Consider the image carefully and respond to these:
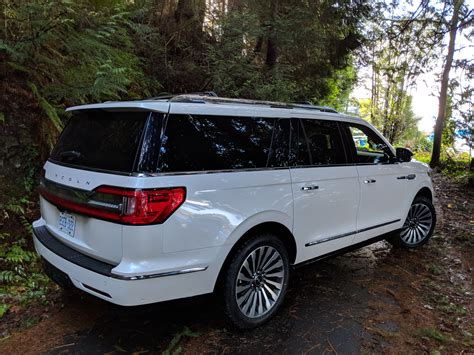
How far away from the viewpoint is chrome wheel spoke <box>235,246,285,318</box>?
3.13 m

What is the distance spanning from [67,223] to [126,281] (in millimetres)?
851

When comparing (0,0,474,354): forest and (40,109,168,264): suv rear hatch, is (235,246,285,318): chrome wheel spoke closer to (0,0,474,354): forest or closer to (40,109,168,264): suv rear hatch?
(40,109,168,264): suv rear hatch

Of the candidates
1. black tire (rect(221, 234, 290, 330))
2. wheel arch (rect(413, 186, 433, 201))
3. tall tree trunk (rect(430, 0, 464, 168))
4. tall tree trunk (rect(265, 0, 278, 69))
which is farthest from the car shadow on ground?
tall tree trunk (rect(430, 0, 464, 168))

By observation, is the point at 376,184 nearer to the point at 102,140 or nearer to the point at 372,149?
the point at 372,149

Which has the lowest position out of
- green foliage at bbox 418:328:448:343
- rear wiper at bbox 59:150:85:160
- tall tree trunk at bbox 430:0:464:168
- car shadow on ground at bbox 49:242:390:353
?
car shadow on ground at bbox 49:242:390:353

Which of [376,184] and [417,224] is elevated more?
[376,184]

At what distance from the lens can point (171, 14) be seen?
28.5ft

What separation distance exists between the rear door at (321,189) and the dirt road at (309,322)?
56 cm

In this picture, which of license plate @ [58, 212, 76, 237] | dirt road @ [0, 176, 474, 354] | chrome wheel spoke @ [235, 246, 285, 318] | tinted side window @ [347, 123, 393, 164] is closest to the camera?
license plate @ [58, 212, 76, 237]

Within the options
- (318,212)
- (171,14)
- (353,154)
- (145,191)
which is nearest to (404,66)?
(171,14)

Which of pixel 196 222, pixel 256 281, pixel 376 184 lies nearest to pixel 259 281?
pixel 256 281

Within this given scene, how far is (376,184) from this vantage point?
441 centimetres

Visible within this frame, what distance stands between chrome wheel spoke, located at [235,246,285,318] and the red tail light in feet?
3.01

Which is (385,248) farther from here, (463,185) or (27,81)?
(463,185)
